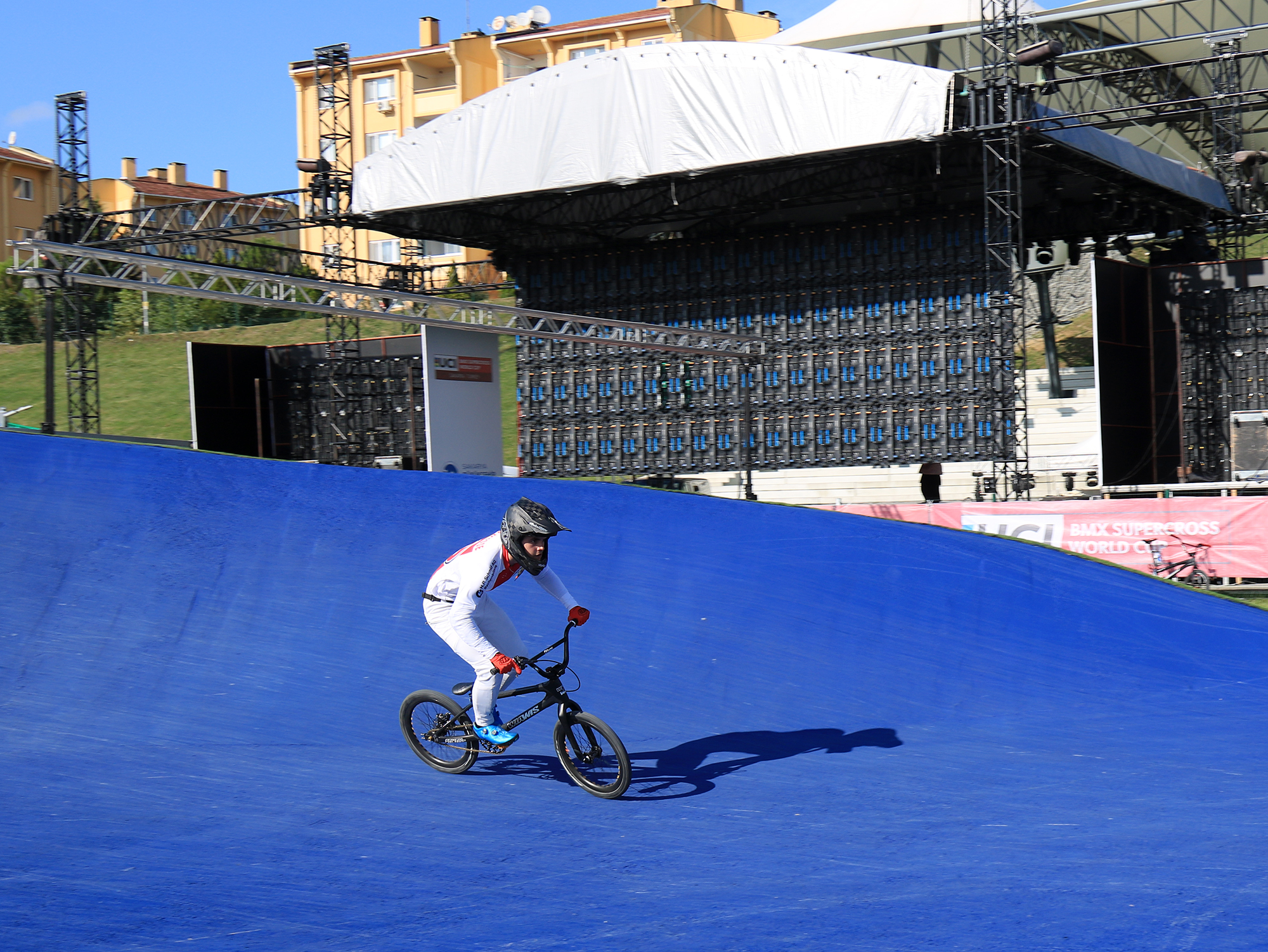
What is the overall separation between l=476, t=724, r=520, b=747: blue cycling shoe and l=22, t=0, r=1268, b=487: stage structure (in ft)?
56.1

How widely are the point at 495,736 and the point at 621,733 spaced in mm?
1512

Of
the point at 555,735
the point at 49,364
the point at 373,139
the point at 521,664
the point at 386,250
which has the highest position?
the point at 373,139

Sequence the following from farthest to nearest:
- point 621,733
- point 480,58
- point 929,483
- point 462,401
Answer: point 480,58 → point 462,401 → point 929,483 → point 621,733

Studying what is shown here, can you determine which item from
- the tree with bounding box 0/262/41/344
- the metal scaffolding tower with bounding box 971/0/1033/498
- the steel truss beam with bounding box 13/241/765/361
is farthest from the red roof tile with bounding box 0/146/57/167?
the metal scaffolding tower with bounding box 971/0/1033/498

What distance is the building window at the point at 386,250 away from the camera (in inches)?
2324

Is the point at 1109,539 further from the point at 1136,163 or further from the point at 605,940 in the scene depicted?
the point at 605,940

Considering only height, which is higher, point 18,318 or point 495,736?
point 18,318

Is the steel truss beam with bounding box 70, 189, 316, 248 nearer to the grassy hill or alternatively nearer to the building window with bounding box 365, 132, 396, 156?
the grassy hill

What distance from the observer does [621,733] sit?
26.5 feet

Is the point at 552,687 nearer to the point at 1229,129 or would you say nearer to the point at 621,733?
the point at 621,733

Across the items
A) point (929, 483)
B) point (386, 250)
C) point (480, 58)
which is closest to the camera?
point (929, 483)

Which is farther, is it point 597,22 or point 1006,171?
point 597,22

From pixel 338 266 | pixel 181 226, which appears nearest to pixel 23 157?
pixel 181 226

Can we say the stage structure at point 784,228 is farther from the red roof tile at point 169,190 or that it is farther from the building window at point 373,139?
the red roof tile at point 169,190
